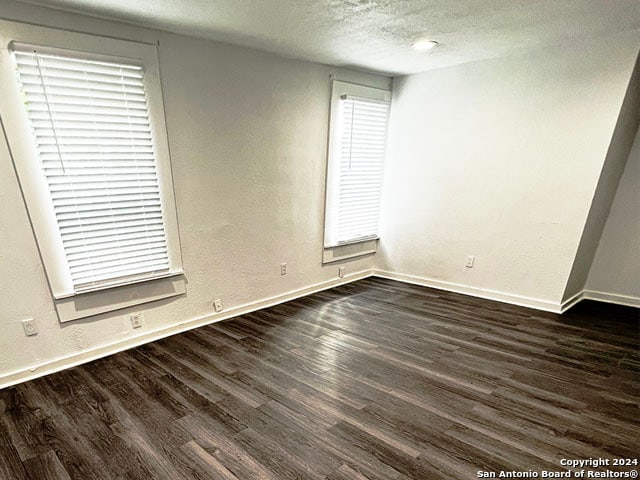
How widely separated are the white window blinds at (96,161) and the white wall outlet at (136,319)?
12.9 inches

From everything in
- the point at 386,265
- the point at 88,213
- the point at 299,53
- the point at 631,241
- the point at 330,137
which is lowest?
the point at 386,265

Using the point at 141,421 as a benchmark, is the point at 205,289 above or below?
above

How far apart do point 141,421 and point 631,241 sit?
4756 mm

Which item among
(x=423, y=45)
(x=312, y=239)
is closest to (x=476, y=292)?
(x=312, y=239)

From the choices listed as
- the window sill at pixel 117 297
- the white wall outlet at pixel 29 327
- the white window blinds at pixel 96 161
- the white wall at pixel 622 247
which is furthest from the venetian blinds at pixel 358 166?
the white wall outlet at pixel 29 327

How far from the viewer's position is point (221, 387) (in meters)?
2.20

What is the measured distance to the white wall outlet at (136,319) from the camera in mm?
2668

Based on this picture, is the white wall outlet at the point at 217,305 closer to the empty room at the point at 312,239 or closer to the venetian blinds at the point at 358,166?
the empty room at the point at 312,239

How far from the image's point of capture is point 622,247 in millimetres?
3602

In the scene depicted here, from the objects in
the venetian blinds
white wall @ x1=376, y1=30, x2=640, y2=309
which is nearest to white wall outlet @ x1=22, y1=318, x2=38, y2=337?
the venetian blinds

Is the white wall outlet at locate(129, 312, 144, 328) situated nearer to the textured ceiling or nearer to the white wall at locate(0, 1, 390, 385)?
the white wall at locate(0, 1, 390, 385)

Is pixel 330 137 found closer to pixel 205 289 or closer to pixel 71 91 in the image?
pixel 205 289

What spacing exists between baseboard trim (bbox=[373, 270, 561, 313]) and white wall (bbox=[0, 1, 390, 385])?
1.19 meters

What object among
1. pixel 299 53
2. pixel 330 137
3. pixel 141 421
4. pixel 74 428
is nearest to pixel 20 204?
pixel 74 428
